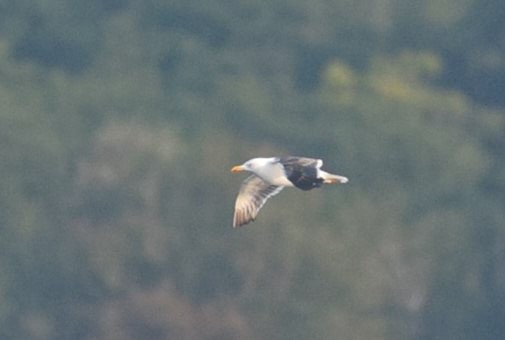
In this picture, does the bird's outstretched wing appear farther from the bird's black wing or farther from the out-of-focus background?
the out-of-focus background

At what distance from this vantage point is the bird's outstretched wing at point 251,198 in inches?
870

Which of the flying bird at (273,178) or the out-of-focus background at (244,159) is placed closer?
the flying bird at (273,178)

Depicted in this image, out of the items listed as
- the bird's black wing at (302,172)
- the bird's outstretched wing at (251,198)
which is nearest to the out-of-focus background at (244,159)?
the bird's outstretched wing at (251,198)

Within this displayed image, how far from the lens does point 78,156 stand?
40000 mm

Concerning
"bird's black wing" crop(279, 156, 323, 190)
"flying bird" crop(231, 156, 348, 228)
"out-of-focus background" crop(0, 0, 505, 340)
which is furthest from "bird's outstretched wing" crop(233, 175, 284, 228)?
"out-of-focus background" crop(0, 0, 505, 340)

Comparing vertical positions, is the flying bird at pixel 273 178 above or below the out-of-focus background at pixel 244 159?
below

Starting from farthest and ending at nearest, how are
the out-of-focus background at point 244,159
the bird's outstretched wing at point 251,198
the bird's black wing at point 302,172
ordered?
the out-of-focus background at point 244,159 < the bird's outstretched wing at point 251,198 < the bird's black wing at point 302,172

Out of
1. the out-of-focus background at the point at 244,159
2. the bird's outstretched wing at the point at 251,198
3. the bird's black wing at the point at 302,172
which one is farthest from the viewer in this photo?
the out-of-focus background at the point at 244,159

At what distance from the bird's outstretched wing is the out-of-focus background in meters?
11.6

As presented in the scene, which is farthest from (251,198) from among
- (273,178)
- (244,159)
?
(244,159)

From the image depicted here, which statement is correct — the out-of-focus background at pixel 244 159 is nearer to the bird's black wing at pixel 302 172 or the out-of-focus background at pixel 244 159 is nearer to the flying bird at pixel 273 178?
the flying bird at pixel 273 178

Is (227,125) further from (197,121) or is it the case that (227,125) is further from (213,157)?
(213,157)

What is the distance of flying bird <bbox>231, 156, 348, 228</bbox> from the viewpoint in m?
21.0

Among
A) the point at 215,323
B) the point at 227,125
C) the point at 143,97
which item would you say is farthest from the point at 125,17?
the point at 215,323
